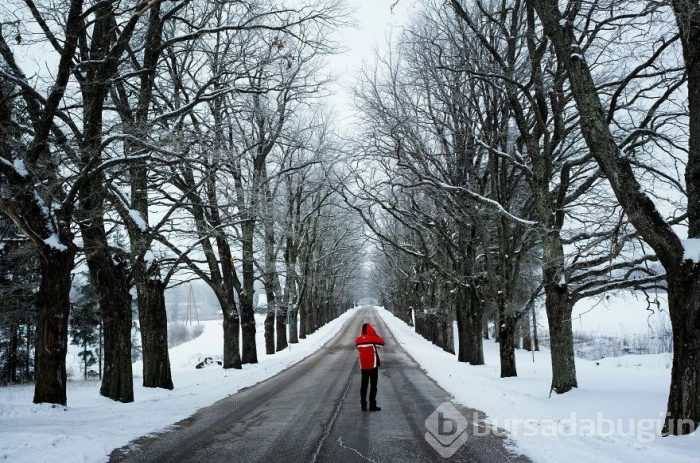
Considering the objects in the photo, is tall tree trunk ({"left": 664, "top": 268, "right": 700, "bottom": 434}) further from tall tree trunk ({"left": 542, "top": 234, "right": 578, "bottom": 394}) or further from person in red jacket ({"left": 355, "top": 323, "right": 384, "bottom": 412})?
person in red jacket ({"left": 355, "top": 323, "right": 384, "bottom": 412})

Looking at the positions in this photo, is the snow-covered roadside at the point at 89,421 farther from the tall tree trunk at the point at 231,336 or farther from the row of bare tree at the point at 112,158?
the tall tree trunk at the point at 231,336

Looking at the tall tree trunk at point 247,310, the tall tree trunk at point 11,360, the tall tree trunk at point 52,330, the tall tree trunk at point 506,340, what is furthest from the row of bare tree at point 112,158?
the tall tree trunk at point 11,360

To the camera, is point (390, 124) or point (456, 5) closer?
point (456, 5)

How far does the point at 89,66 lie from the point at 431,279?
21266 millimetres

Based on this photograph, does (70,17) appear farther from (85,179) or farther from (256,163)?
(256,163)

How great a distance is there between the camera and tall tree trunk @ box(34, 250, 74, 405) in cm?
864

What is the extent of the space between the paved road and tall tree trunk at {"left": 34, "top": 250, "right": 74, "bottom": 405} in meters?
2.50

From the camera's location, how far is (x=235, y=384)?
46.6ft

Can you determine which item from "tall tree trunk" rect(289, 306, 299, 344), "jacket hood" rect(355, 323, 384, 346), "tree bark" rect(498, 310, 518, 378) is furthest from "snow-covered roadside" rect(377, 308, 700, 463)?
"tall tree trunk" rect(289, 306, 299, 344)

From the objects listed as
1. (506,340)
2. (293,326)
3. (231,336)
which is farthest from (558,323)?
(293,326)

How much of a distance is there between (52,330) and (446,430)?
6969 mm

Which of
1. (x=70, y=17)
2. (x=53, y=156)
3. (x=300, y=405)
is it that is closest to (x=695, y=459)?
(x=300, y=405)

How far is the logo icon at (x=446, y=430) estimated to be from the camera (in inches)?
255

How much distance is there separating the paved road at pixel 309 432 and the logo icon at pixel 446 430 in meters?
0.12
